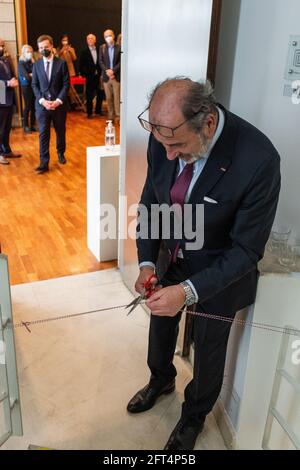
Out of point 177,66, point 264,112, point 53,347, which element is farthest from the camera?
point 53,347

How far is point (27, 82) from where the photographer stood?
674cm

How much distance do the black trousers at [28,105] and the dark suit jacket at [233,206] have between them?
230 inches

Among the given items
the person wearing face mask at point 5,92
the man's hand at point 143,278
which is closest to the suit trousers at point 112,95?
the person wearing face mask at point 5,92

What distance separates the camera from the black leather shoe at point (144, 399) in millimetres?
2066

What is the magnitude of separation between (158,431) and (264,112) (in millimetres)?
1412

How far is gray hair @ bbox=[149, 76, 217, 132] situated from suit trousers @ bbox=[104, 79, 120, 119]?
6910 mm

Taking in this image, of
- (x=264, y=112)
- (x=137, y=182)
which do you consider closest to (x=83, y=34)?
(x=137, y=182)

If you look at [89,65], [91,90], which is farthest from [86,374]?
[89,65]

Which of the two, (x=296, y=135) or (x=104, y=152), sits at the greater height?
(x=296, y=135)

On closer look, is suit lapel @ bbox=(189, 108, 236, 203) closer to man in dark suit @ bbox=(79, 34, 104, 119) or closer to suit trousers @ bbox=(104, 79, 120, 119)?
suit trousers @ bbox=(104, 79, 120, 119)

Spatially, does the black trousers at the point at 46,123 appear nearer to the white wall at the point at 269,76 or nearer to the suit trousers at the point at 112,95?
the suit trousers at the point at 112,95

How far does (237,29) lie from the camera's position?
6.31 ft

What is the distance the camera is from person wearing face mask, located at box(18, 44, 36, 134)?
6.54 metres

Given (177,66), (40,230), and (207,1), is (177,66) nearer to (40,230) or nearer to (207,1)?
(207,1)
